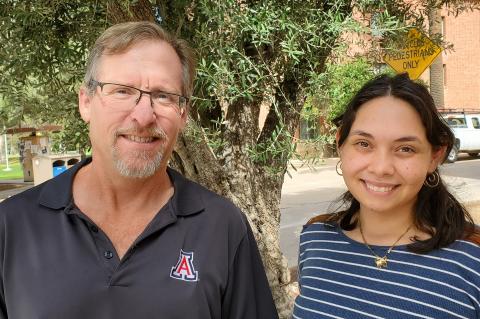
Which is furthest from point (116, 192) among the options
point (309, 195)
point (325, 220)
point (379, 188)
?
point (309, 195)

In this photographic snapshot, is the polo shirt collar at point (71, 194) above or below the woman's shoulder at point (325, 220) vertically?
above

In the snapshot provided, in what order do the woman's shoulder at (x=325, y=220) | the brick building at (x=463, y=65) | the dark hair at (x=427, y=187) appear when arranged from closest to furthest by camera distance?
the dark hair at (x=427, y=187)
the woman's shoulder at (x=325, y=220)
the brick building at (x=463, y=65)

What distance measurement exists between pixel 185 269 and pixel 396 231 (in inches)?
31.8

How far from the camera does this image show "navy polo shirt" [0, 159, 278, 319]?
1805 millimetres

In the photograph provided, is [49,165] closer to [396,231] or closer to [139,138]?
[139,138]

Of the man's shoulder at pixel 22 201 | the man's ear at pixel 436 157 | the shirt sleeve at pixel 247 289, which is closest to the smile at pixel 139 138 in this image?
the man's shoulder at pixel 22 201

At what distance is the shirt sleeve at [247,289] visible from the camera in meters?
2.01

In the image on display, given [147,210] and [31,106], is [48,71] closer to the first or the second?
[31,106]

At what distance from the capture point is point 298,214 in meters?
11.7

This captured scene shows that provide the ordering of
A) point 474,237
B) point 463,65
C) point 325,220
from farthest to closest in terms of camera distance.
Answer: point 463,65
point 325,220
point 474,237

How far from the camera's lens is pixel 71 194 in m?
2.03

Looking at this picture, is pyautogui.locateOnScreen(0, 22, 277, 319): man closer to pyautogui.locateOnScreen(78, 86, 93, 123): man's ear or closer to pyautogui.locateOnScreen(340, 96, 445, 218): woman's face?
pyautogui.locateOnScreen(78, 86, 93, 123): man's ear

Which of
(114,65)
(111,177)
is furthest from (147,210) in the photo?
(114,65)

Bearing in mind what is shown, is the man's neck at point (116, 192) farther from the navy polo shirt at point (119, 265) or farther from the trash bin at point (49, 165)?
the trash bin at point (49, 165)
